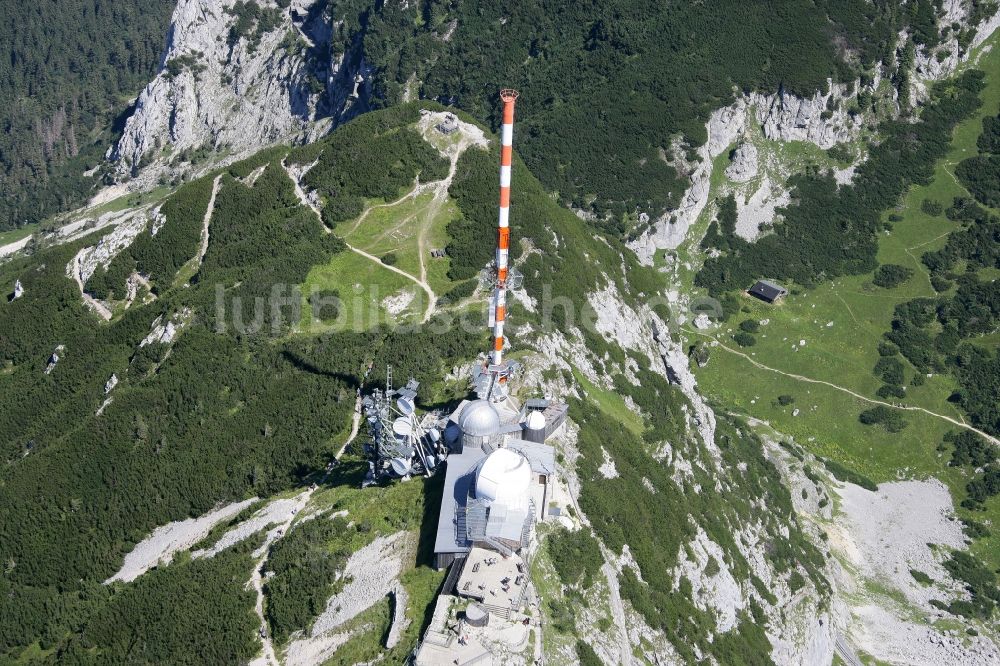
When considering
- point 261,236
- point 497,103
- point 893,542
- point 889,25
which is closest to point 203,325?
point 261,236

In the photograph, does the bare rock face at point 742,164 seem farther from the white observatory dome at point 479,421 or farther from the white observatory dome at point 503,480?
the white observatory dome at point 503,480

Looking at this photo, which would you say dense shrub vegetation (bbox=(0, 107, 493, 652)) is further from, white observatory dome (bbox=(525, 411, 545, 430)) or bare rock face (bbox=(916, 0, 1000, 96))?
bare rock face (bbox=(916, 0, 1000, 96))

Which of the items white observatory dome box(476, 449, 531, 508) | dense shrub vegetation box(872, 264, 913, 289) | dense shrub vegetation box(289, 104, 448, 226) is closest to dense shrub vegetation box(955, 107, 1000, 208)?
dense shrub vegetation box(872, 264, 913, 289)

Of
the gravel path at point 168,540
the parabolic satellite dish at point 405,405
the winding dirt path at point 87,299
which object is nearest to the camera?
the parabolic satellite dish at point 405,405

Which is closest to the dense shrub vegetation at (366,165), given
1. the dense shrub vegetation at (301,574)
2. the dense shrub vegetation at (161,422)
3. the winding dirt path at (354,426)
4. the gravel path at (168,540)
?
the dense shrub vegetation at (161,422)

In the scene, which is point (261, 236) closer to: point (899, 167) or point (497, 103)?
point (497, 103)

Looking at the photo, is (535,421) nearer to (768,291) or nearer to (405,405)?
(405,405)
